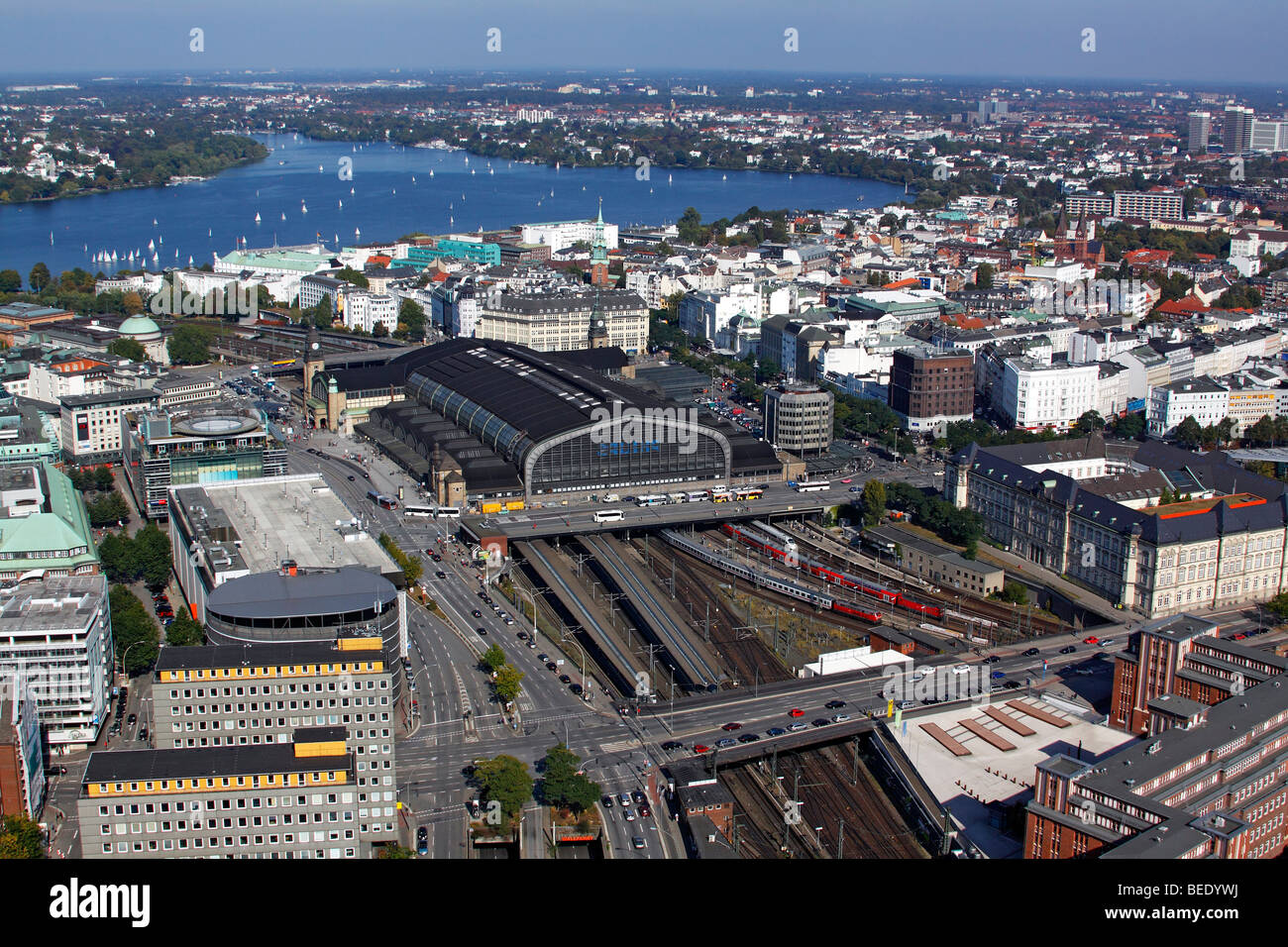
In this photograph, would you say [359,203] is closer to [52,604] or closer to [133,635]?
[133,635]

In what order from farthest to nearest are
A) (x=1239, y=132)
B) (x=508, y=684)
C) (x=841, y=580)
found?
1. (x=1239, y=132)
2. (x=841, y=580)
3. (x=508, y=684)

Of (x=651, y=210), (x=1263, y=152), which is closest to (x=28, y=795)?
(x=651, y=210)

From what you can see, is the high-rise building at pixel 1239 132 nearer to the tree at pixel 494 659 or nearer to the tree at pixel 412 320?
the tree at pixel 412 320

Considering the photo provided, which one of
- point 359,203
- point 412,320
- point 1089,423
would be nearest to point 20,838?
point 1089,423

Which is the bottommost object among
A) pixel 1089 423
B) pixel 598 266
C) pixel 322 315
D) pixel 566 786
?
pixel 566 786

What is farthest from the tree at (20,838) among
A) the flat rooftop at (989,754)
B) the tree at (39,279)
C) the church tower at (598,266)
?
the tree at (39,279)

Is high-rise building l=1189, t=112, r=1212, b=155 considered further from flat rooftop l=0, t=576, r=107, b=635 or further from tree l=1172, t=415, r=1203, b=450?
flat rooftop l=0, t=576, r=107, b=635

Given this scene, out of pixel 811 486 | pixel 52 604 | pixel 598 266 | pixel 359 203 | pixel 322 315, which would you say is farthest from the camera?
pixel 359 203
